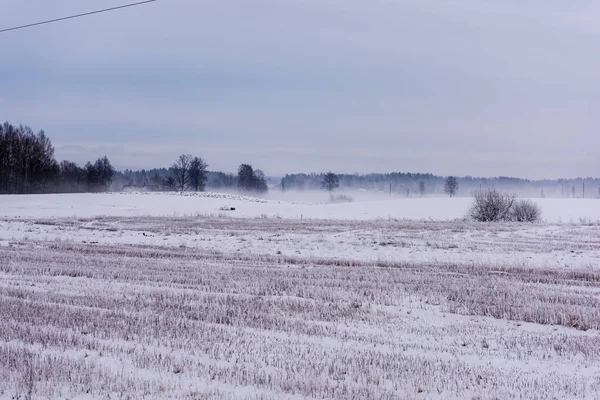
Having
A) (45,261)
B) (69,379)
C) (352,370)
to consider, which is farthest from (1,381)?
(45,261)

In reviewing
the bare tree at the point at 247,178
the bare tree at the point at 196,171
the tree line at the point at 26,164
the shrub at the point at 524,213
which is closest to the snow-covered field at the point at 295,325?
the shrub at the point at 524,213

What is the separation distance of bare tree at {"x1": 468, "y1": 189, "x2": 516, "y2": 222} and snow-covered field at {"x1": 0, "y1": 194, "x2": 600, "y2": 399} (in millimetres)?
30055

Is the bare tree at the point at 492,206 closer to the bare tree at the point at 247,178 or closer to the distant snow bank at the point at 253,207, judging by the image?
the distant snow bank at the point at 253,207

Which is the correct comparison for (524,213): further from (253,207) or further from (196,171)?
(196,171)

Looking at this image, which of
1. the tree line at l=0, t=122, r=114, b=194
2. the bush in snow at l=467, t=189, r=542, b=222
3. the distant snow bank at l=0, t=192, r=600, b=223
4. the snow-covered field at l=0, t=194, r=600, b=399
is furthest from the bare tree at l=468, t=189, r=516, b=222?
the tree line at l=0, t=122, r=114, b=194

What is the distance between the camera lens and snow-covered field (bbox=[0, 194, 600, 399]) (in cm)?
667

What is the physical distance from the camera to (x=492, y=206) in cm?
5125

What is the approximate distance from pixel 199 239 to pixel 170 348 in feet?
64.8

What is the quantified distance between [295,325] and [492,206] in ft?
147

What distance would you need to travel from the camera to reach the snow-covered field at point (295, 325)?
263 inches

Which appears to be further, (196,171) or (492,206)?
(196,171)

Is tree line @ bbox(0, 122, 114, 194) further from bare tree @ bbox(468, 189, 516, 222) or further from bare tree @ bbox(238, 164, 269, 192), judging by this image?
bare tree @ bbox(468, 189, 516, 222)

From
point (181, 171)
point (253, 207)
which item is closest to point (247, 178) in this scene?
point (181, 171)

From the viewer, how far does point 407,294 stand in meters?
12.8
